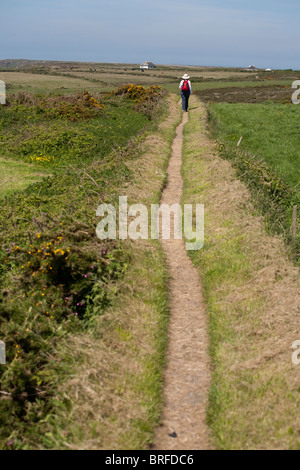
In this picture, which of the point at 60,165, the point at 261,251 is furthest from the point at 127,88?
the point at 261,251

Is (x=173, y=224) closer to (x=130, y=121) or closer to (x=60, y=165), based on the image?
(x=60, y=165)

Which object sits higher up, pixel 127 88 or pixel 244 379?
→ pixel 127 88

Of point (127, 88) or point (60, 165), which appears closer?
point (60, 165)

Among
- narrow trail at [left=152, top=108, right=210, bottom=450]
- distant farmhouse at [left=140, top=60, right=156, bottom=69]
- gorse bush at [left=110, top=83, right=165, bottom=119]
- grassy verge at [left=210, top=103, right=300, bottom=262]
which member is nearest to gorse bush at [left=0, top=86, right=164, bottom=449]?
narrow trail at [left=152, top=108, right=210, bottom=450]

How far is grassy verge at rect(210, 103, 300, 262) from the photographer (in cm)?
1478

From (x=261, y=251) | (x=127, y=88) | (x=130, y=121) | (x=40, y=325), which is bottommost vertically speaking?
(x=40, y=325)

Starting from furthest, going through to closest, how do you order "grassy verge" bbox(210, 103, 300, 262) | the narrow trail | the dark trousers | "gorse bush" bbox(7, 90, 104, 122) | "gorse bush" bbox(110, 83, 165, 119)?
"gorse bush" bbox(110, 83, 165, 119) < the dark trousers < "gorse bush" bbox(7, 90, 104, 122) < "grassy verge" bbox(210, 103, 300, 262) < the narrow trail

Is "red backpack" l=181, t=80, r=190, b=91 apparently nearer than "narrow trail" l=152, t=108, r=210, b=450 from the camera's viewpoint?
No

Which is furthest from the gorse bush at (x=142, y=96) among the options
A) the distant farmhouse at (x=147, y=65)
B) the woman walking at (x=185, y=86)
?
the distant farmhouse at (x=147, y=65)

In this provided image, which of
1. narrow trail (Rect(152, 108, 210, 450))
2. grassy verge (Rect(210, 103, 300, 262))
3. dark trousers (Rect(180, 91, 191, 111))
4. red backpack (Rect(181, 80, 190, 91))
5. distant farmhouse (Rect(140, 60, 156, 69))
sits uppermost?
distant farmhouse (Rect(140, 60, 156, 69))

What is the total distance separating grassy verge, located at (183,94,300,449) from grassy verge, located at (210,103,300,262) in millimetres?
1252

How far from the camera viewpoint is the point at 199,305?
9.08m

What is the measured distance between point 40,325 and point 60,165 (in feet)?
48.7

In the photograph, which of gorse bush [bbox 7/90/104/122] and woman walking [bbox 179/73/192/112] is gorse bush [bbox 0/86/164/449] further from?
woman walking [bbox 179/73/192/112]
